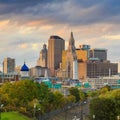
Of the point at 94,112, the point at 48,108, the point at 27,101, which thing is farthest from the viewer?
the point at 48,108

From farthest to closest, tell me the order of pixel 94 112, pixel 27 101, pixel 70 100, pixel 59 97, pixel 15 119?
pixel 70 100 → pixel 59 97 → pixel 27 101 → pixel 94 112 → pixel 15 119

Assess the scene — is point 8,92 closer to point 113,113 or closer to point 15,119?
point 113,113

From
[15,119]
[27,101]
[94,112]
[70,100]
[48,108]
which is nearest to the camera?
[15,119]

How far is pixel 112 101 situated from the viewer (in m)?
95.6

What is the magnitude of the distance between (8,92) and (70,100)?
5904cm

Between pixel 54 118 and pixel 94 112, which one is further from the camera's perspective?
pixel 54 118

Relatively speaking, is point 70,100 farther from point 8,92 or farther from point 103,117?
point 103,117

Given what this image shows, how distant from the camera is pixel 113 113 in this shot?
92.5 m

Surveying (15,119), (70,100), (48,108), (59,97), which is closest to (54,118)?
(48,108)

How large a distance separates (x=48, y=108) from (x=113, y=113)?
24.4 meters

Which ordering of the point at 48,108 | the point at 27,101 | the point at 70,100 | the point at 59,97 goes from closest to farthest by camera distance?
the point at 27,101
the point at 48,108
the point at 59,97
the point at 70,100

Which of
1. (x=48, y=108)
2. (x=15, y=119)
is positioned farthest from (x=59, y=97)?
(x=15, y=119)

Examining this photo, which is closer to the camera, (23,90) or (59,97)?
(23,90)

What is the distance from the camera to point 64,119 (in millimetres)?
105938
